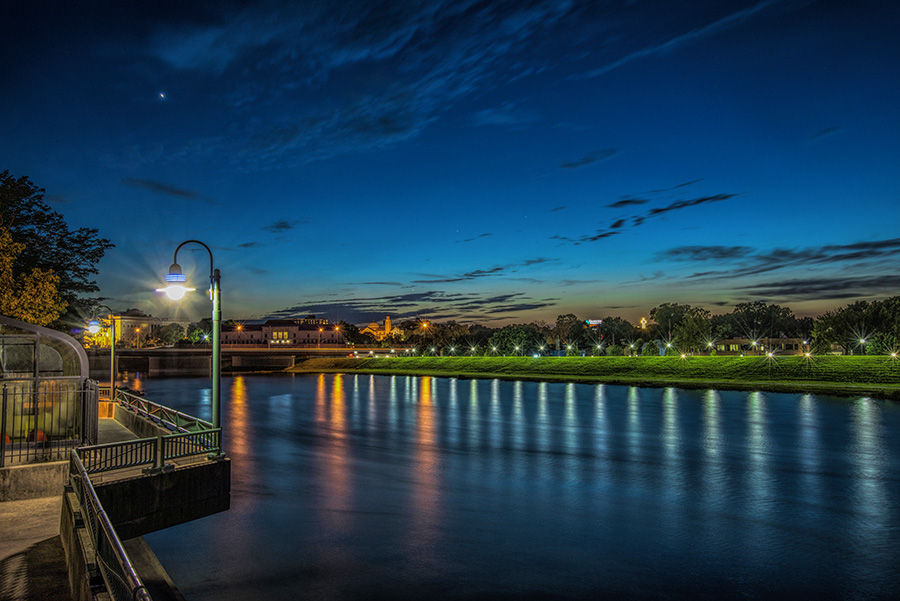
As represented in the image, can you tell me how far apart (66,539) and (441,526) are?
32.9 feet

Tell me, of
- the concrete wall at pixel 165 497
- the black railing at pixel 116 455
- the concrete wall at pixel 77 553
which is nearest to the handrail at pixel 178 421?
the concrete wall at pixel 165 497

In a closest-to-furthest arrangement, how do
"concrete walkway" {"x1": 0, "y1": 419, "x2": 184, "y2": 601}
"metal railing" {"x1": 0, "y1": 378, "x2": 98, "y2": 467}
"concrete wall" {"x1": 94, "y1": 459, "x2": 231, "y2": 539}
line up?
"concrete walkway" {"x1": 0, "y1": 419, "x2": 184, "y2": 601} → "concrete wall" {"x1": 94, "y1": 459, "x2": 231, "y2": 539} → "metal railing" {"x1": 0, "y1": 378, "x2": 98, "y2": 467}

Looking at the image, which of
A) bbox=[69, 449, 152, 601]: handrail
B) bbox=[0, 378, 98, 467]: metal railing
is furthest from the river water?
bbox=[69, 449, 152, 601]: handrail

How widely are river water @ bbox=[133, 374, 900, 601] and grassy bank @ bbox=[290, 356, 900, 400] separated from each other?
61.6 feet

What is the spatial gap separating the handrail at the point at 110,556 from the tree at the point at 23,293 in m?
21.0

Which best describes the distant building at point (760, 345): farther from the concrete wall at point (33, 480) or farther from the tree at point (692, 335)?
the concrete wall at point (33, 480)

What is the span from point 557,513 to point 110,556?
45.7 ft

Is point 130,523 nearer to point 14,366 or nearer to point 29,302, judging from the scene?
point 14,366

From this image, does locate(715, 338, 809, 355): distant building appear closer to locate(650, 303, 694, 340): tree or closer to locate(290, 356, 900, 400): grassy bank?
locate(650, 303, 694, 340): tree

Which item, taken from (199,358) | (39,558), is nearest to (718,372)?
(39,558)

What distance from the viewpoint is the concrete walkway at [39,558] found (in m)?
7.56

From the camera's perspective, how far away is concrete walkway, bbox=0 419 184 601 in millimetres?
7559

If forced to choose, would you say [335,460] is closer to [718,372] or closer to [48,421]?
[48,421]

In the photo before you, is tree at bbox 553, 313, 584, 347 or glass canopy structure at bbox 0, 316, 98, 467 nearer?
glass canopy structure at bbox 0, 316, 98, 467
